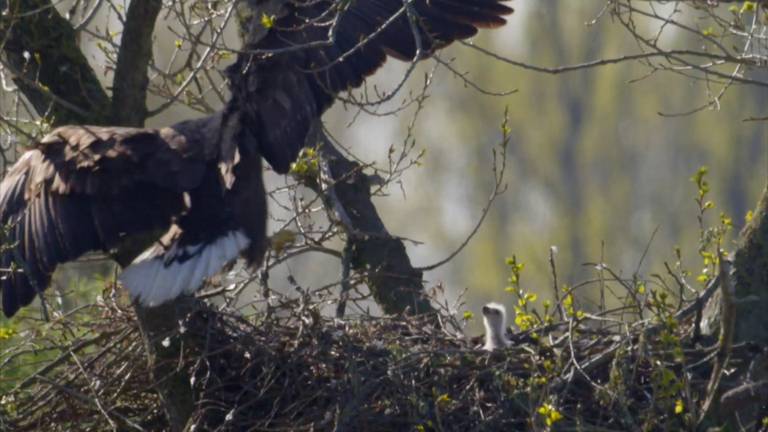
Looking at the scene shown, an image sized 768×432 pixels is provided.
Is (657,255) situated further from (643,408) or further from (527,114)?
(643,408)

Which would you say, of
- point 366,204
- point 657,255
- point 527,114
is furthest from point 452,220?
point 366,204

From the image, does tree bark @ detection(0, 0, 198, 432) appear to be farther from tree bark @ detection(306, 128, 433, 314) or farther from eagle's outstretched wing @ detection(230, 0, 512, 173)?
tree bark @ detection(306, 128, 433, 314)

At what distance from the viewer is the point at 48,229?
5492mm

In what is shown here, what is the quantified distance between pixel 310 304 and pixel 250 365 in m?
0.32

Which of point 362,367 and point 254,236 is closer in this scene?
point 362,367

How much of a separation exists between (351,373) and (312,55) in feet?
4.49

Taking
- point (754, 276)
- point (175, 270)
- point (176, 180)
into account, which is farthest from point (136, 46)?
point (754, 276)

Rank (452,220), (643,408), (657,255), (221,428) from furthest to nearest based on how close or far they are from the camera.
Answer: (452,220) < (657,255) < (221,428) < (643,408)

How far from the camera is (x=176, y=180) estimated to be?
558 cm

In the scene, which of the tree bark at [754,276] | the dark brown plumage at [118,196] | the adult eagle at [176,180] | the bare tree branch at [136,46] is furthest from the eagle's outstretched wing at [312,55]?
the tree bark at [754,276]

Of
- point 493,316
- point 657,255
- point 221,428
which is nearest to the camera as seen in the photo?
→ point 221,428

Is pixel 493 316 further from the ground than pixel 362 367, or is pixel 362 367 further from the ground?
pixel 493 316

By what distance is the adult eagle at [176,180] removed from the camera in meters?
5.47

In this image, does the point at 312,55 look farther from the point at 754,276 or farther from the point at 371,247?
the point at 754,276
